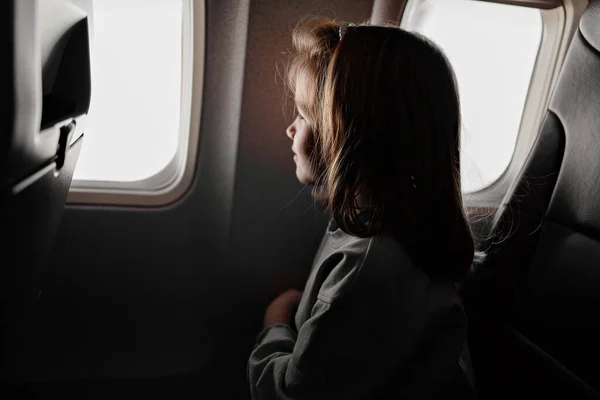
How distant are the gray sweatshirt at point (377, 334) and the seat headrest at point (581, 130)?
0.26 m

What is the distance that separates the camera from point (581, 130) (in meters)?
0.88

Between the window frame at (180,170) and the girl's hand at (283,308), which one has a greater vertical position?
the window frame at (180,170)

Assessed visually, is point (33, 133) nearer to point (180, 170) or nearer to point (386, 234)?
point (386, 234)

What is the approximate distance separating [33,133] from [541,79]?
140 centimetres

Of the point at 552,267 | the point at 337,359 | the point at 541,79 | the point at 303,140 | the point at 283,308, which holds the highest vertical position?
the point at 541,79

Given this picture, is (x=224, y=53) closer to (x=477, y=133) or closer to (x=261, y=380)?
(x=261, y=380)

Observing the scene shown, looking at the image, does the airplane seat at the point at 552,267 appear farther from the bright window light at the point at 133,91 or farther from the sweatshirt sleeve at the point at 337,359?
the bright window light at the point at 133,91

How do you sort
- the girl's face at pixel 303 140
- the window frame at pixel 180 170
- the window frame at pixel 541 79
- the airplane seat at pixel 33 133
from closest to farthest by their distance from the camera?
1. the airplane seat at pixel 33 133
2. the girl's face at pixel 303 140
3. the window frame at pixel 180 170
4. the window frame at pixel 541 79

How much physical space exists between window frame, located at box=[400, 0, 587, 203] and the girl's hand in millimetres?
531

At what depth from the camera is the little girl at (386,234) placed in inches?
30.7

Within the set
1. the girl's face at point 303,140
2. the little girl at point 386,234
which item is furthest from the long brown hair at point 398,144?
the girl's face at point 303,140

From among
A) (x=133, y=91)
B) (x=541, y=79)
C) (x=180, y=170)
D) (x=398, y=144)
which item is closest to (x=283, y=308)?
(x=180, y=170)

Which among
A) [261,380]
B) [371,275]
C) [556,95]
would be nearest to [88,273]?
[261,380]

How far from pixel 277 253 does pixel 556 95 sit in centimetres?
73
